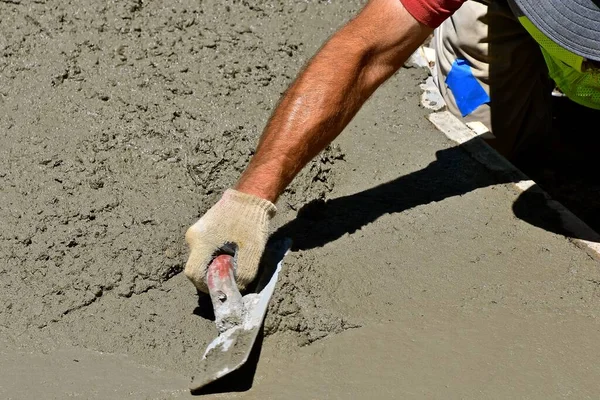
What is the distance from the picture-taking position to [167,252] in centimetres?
233

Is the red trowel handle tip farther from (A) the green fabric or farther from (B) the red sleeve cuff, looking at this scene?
(A) the green fabric

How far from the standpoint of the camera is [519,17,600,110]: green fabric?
93.4 inches

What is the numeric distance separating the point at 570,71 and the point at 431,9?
630 millimetres

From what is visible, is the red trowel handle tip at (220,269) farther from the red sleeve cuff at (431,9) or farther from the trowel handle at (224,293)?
the red sleeve cuff at (431,9)

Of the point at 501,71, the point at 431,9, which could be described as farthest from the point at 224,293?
the point at 501,71

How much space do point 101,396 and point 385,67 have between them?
121cm

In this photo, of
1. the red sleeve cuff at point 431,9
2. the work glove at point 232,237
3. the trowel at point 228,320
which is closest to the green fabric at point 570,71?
the red sleeve cuff at point 431,9

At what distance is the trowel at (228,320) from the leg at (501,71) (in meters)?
1.36

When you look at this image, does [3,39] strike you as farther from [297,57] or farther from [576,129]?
[576,129]

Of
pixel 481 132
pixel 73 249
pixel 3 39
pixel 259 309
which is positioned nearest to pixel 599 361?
pixel 259 309

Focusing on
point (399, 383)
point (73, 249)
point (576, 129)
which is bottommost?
point (576, 129)

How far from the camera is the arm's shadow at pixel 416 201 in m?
2.45

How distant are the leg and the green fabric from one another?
0.35m

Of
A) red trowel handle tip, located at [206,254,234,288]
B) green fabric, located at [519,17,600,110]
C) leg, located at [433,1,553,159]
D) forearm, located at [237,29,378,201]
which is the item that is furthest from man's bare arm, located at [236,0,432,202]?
leg, located at [433,1,553,159]
